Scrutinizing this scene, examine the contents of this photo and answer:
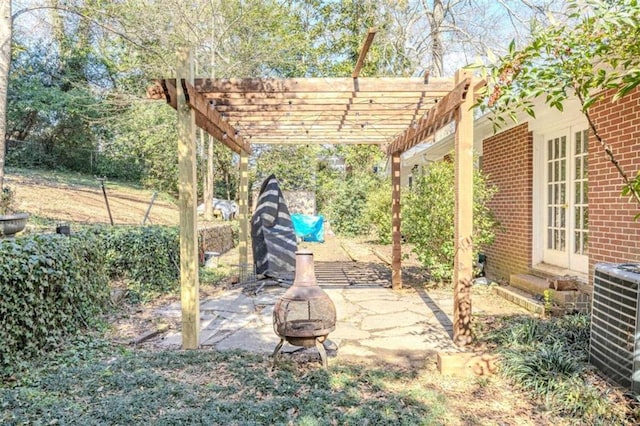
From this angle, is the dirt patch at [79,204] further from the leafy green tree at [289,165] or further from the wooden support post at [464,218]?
the wooden support post at [464,218]

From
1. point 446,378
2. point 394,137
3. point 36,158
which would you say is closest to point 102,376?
point 446,378

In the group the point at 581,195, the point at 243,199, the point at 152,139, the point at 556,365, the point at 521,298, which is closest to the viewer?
the point at 556,365

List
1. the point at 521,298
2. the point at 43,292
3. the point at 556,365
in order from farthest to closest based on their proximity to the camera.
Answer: the point at 521,298
the point at 43,292
the point at 556,365

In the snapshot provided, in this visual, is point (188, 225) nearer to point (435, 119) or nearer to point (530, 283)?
point (435, 119)

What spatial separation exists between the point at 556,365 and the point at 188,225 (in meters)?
3.18

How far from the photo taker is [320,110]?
16.4 feet

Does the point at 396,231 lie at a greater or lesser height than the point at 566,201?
lesser

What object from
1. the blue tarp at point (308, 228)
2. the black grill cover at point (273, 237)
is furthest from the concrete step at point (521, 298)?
the blue tarp at point (308, 228)

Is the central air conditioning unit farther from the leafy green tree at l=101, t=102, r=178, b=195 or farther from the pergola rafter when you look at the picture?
the leafy green tree at l=101, t=102, r=178, b=195

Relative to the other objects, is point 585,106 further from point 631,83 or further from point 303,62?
point 303,62

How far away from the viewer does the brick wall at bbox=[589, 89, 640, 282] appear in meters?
4.04

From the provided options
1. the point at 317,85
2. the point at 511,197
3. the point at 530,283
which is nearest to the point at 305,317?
the point at 317,85

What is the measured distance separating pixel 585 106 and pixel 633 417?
187 centimetres

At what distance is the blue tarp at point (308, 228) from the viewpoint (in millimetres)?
13828
